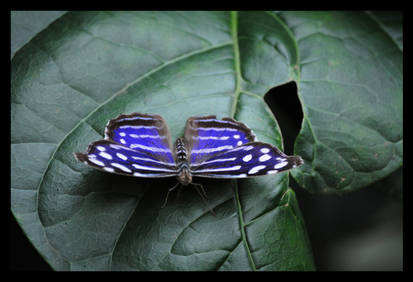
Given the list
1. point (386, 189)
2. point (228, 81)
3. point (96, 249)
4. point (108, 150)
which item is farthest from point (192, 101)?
point (386, 189)

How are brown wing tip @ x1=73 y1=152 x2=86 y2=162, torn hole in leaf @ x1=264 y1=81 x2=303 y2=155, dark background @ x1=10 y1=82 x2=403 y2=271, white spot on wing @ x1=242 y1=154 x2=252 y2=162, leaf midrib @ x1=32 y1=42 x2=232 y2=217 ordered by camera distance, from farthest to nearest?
dark background @ x1=10 y1=82 x2=403 y2=271 < torn hole in leaf @ x1=264 y1=81 x2=303 y2=155 < white spot on wing @ x1=242 y1=154 x2=252 y2=162 < leaf midrib @ x1=32 y1=42 x2=232 y2=217 < brown wing tip @ x1=73 y1=152 x2=86 y2=162

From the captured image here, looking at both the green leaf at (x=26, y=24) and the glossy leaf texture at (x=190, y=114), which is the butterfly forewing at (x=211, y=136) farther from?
the green leaf at (x=26, y=24)

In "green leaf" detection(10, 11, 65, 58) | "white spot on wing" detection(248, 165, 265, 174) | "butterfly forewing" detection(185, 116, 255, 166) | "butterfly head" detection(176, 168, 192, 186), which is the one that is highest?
"green leaf" detection(10, 11, 65, 58)

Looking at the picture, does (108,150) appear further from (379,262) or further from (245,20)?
(379,262)

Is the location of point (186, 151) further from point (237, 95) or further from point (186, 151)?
point (237, 95)

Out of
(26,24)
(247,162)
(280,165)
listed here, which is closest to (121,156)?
(247,162)

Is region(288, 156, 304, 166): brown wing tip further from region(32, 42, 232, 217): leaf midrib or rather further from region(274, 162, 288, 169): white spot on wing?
region(32, 42, 232, 217): leaf midrib

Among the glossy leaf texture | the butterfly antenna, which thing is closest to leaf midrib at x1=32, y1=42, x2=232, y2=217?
the glossy leaf texture
